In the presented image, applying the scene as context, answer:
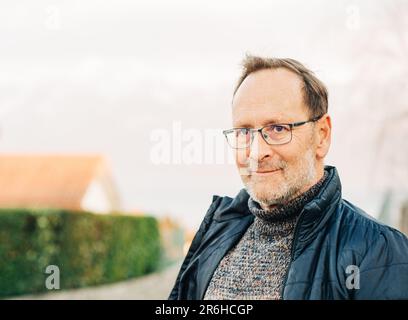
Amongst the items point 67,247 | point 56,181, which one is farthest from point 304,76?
point 56,181

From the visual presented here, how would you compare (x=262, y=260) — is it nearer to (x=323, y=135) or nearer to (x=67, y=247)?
(x=323, y=135)

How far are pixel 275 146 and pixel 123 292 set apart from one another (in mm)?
Answer: 12245

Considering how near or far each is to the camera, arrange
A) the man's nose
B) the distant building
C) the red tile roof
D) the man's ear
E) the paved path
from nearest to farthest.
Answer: the man's nose < the man's ear < the paved path < the distant building < the red tile roof

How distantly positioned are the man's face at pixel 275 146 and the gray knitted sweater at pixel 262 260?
51mm

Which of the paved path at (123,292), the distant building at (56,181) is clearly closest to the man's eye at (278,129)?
the paved path at (123,292)

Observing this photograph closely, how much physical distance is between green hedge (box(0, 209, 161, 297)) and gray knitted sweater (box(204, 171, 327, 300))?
1056 centimetres

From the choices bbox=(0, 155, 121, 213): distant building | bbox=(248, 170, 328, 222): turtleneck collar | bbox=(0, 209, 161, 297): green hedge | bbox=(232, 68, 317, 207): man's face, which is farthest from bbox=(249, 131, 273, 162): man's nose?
bbox=(0, 155, 121, 213): distant building

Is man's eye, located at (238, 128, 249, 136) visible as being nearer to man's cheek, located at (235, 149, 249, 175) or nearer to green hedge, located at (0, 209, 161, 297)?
man's cheek, located at (235, 149, 249, 175)

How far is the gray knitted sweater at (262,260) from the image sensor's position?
235 cm

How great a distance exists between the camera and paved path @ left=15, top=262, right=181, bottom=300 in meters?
12.9

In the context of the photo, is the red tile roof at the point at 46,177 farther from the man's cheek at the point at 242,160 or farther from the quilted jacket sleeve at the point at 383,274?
the quilted jacket sleeve at the point at 383,274

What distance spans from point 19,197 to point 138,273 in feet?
26.7
